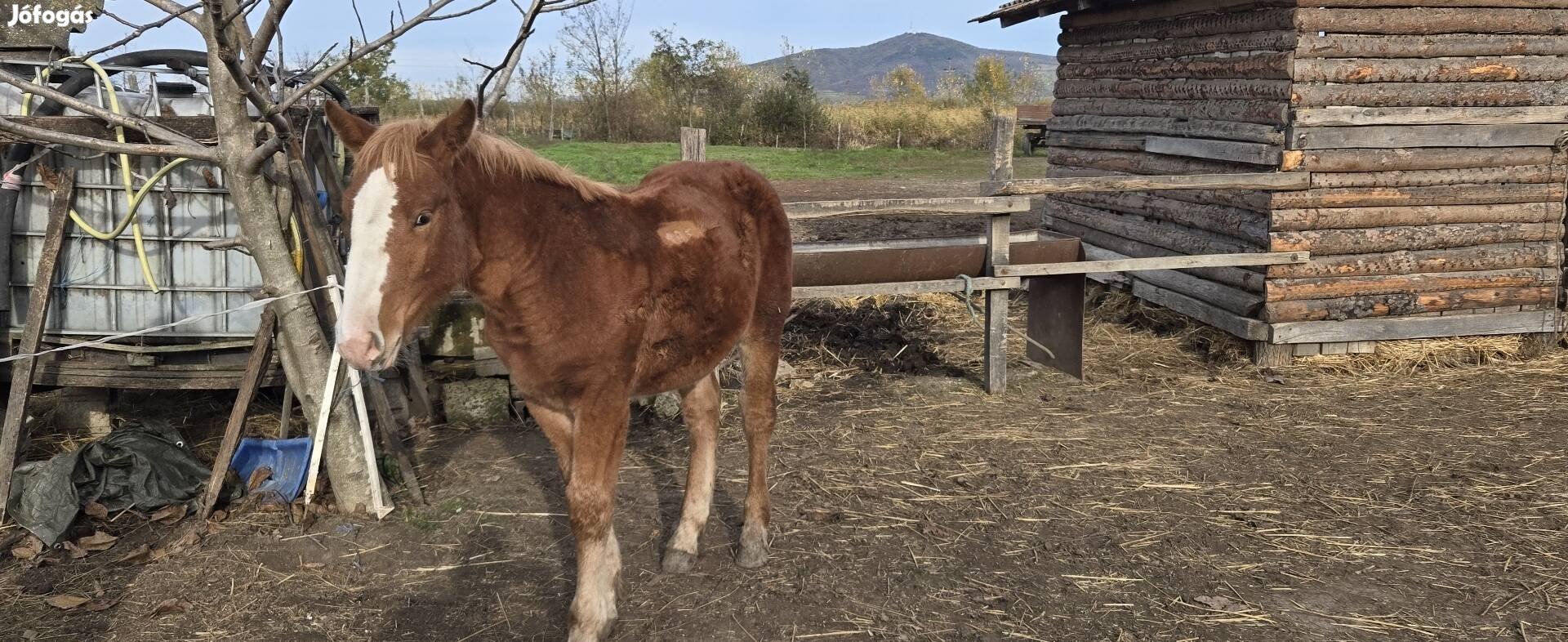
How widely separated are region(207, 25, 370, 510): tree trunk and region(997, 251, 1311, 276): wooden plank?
405 centimetres

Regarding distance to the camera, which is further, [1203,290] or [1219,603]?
[1203,290]

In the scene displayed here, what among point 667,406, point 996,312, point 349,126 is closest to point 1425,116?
point 996,312

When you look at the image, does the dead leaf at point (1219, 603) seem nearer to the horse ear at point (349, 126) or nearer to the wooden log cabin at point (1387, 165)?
the horse ear at point (349, 126)

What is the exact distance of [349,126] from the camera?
9.55ft

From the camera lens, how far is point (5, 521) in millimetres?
4531

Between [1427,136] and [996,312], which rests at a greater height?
[1427,136]

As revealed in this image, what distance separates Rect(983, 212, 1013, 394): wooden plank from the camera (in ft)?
22.0

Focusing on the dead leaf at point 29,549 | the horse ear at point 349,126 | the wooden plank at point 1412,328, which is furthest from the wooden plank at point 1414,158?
the dead leaf at point 29,549

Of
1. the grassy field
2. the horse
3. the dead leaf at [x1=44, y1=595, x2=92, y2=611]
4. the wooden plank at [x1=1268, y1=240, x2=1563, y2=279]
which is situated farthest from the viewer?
the grassy field

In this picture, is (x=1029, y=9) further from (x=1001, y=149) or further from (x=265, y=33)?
(x=265, y=33)

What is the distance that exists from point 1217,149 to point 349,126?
6.91 m

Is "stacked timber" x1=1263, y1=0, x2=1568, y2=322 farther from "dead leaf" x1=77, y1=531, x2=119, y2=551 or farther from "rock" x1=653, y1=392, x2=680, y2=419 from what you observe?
"dead leaf" x1=77, y1=531, x2=119, y2=551

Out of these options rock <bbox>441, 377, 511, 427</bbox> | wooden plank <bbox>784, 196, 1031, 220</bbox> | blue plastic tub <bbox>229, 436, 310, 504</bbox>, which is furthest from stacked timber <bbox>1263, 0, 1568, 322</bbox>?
blue plastic tub <bbox>229, 436, 310, 504</bbox>

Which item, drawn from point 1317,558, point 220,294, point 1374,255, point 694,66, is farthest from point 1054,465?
point 694,66
